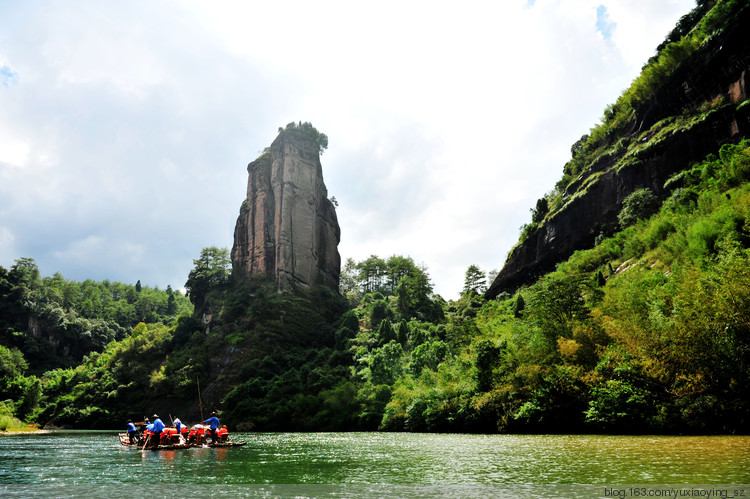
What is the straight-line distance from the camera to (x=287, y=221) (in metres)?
90.4

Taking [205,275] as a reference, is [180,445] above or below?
below

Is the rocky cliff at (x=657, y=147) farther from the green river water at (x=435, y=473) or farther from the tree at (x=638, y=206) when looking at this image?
the green river water at (x=435, y=473)

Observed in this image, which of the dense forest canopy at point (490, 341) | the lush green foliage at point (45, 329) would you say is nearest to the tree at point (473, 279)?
the dense forest canopy at point (490, 341)

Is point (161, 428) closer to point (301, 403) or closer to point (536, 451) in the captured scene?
point (536, 451)

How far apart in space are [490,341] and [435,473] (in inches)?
879

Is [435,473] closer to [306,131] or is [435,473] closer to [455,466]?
[455,466]

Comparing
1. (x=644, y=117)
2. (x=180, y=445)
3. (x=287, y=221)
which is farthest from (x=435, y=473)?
(x=287, y=221)

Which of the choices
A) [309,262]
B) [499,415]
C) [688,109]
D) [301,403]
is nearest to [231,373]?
[301,403]

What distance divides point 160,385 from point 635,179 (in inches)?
2812

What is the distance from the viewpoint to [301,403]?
5456cm

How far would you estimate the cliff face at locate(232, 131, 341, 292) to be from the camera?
88.8m

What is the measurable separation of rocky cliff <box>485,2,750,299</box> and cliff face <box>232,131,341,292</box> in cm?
4143

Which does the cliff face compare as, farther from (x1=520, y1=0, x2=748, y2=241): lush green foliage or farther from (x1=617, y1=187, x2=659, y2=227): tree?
(x1=617, y1=187, x2=659, y2=227): tree

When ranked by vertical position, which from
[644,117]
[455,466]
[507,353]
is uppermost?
[644,117]
